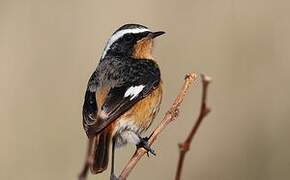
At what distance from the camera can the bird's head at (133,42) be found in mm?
5102

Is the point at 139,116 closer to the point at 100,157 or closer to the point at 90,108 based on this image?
the point at 90,108

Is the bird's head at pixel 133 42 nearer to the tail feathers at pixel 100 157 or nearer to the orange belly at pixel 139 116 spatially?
the orange belly at pixel 139 116

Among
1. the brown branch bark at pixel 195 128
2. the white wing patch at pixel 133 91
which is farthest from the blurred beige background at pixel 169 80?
the brown branch bark at pixel 195 128

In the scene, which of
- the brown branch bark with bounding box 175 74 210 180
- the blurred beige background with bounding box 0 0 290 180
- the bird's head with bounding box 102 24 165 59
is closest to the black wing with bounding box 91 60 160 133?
the bird's head with bounding box 102 24 165 59

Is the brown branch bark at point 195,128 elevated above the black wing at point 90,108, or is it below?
above

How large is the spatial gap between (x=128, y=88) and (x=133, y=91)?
0.03 metres

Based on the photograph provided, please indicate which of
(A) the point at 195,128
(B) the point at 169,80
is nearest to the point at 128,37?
(B) the point at 169,80

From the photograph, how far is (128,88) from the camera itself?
14.8ft
